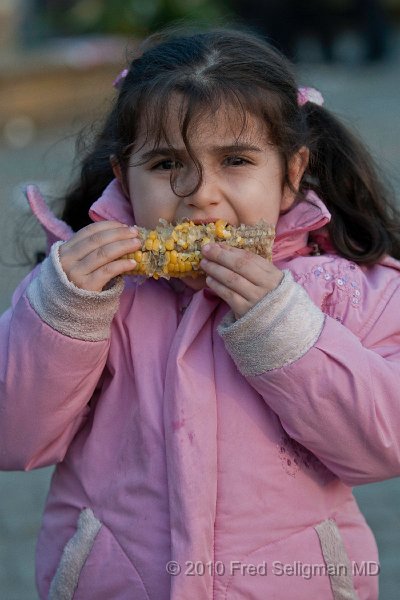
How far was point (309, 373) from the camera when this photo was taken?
2209 mm

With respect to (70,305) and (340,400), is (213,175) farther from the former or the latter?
(340,400)

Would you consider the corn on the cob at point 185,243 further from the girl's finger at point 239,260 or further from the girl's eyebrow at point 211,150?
the girl's eyebrow at point 211,150

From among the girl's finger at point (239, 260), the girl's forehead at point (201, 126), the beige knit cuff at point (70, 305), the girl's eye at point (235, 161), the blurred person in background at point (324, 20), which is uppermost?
the girl's forehead at point (201, 126)

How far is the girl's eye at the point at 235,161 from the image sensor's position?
2340 mm

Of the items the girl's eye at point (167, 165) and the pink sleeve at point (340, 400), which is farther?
the girl's eye at point (167, 165)

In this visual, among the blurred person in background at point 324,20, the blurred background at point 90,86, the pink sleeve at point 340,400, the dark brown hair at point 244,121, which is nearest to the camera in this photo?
the pink sleeve at point 340,400

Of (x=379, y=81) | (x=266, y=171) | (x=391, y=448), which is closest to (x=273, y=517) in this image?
(x=391, y=448)

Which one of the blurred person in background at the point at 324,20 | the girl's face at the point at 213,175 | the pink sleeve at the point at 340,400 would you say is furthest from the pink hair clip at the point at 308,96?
the blurred person in background at the point at 324,20

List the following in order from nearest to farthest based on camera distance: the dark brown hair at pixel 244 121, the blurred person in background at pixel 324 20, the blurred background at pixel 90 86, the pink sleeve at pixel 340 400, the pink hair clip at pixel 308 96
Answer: the pink sleeve at pixel 340 400
the dark brown hair at pixel 244 121
the pink hair clip at pixel 308 96
the blurred background at pixel 90 86
the blurred person in background at pixel 324 20

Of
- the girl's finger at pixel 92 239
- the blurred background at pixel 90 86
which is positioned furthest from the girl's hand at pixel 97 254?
the blurred background at pixel 90 86

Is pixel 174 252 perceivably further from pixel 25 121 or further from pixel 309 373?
pixel 25 121

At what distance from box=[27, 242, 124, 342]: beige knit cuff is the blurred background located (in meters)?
0.72

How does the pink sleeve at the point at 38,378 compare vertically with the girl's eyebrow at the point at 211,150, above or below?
below

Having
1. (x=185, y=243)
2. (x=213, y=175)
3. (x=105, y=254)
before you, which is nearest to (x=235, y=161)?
(x=213, y=175)
